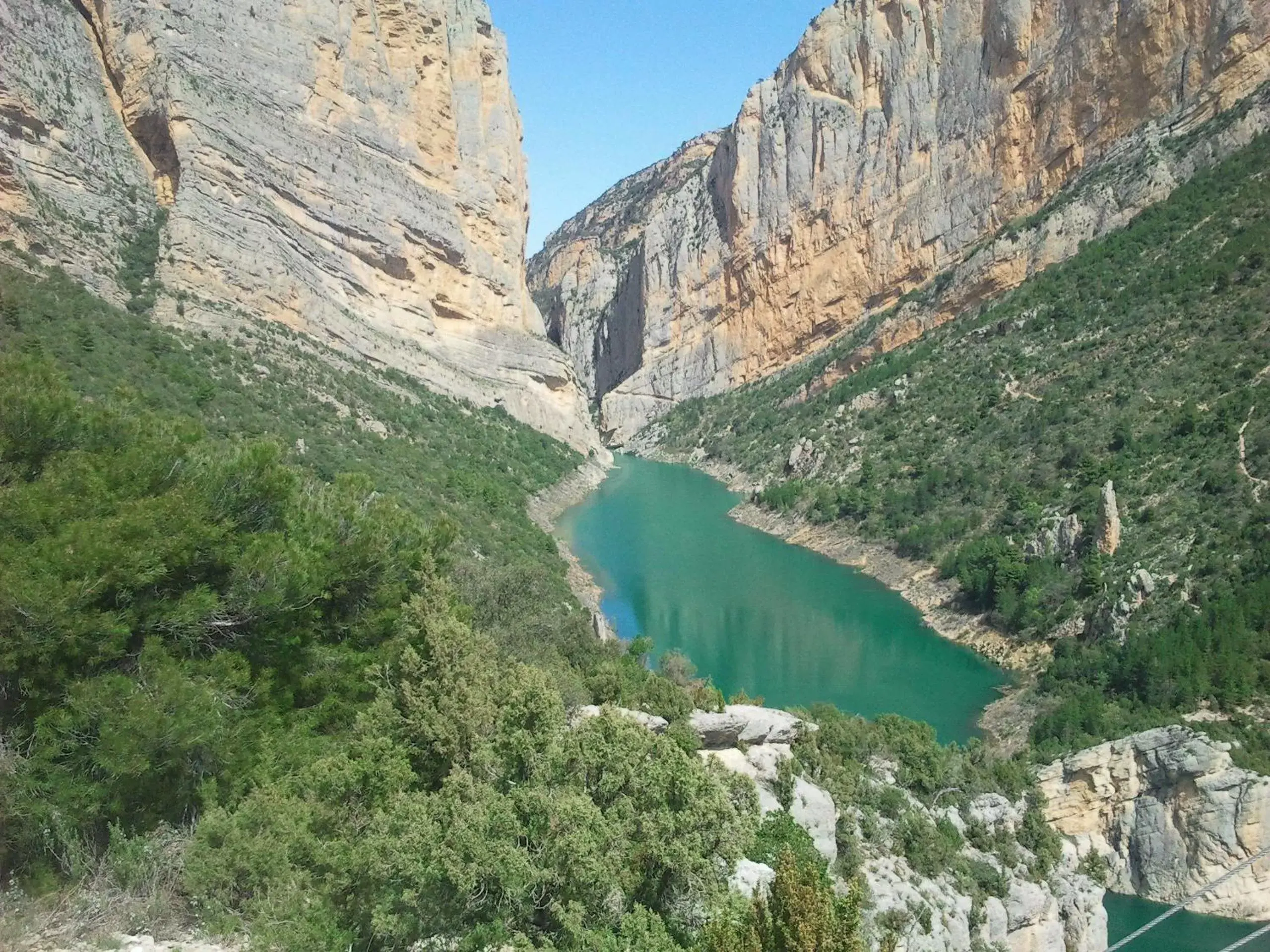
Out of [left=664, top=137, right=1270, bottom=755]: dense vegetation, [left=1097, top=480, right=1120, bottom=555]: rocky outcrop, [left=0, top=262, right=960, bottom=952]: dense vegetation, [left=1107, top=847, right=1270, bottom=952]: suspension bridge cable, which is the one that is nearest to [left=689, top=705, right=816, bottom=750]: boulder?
[left=0, top=262, right=960, bottom=952]: dense vegetation

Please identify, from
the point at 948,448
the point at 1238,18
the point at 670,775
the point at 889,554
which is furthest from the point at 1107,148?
the point at 670,775

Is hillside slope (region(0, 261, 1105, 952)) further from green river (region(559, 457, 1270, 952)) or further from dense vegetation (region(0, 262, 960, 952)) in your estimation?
green river (region(559, 457, 1270, 952))

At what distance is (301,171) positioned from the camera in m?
43.5

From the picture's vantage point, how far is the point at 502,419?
51562mm

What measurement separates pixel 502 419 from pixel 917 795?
40147 mm

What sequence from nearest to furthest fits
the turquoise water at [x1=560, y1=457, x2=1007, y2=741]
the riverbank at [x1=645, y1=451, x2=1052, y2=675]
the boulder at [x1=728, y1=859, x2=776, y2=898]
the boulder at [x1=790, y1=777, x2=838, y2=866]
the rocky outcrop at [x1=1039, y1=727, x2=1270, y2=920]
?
the boulder at [x1=728, y1=859, x2=776, y2=898] < the boulder at [x1=790, y1=777, x2=838, y2=866] < the rocky outcrop at [x1=1039, y1=727, x2=1270, y2=920] < the turquoise water at [x1=560, y1=457, x2=1007, y2=741] < the riverbank at [x1=645, y1=451, x2=1052, y2=675]

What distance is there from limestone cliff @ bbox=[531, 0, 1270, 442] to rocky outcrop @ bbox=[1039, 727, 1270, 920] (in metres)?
39.6

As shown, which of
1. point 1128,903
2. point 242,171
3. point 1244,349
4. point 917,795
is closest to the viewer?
point 917,795

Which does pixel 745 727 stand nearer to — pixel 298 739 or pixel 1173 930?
pixel 298 739

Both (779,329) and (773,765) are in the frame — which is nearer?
(773,765)

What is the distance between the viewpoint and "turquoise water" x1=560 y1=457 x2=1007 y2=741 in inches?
957

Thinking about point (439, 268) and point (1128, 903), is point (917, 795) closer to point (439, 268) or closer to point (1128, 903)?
point (1128, 903)

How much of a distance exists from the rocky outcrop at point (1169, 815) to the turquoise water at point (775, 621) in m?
4.11

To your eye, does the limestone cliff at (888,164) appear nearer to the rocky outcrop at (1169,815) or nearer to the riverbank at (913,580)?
the riverbank at (913,580)
